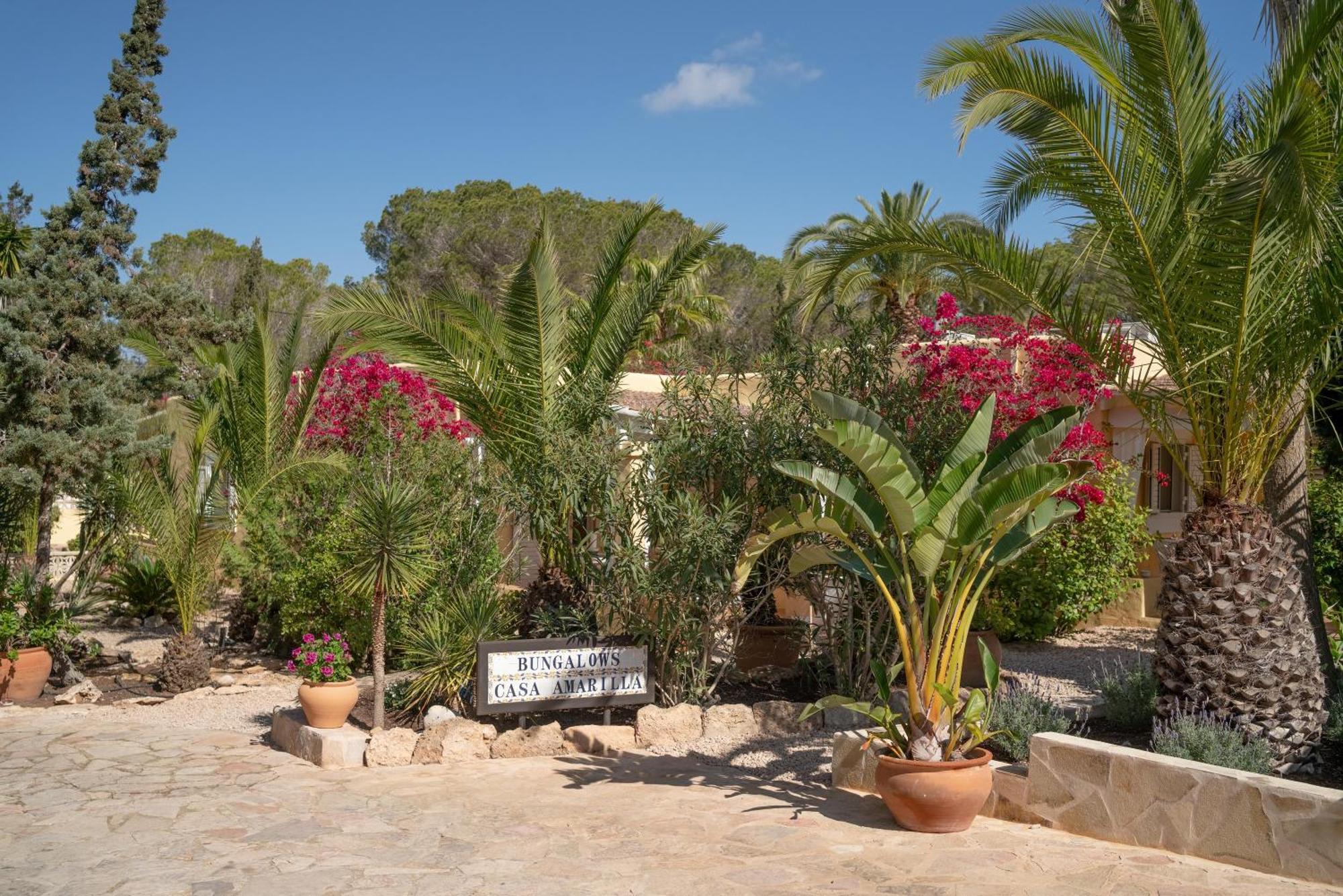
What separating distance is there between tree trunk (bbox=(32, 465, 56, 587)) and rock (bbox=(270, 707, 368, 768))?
4182 mm

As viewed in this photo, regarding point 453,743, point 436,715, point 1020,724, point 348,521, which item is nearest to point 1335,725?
point 1020,724

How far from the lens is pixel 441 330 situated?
1003cm

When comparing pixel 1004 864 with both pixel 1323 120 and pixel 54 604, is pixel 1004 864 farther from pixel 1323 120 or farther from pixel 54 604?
pixel 54 604

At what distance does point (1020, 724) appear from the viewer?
288 inches

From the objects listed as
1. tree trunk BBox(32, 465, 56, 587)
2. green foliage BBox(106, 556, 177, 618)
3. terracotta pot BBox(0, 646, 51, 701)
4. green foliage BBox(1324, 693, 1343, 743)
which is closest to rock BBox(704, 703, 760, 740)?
green foliage BBox(1324, 693, 1343, 743)

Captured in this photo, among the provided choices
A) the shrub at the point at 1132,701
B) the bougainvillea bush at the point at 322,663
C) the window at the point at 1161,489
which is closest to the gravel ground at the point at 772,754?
the shrub at the point at 1132,701

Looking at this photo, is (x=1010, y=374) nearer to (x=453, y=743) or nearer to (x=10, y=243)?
(x=453, y=743)

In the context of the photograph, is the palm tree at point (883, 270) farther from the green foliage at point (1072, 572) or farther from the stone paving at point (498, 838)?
the stone paving at point (498, 838)

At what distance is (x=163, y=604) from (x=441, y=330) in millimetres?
7735

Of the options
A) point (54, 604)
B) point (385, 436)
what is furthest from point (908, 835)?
point (54, 604)

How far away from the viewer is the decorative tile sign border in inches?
339

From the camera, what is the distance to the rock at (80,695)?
35.1 ft

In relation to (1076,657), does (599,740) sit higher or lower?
lower

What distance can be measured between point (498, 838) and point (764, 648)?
4.95 meters
